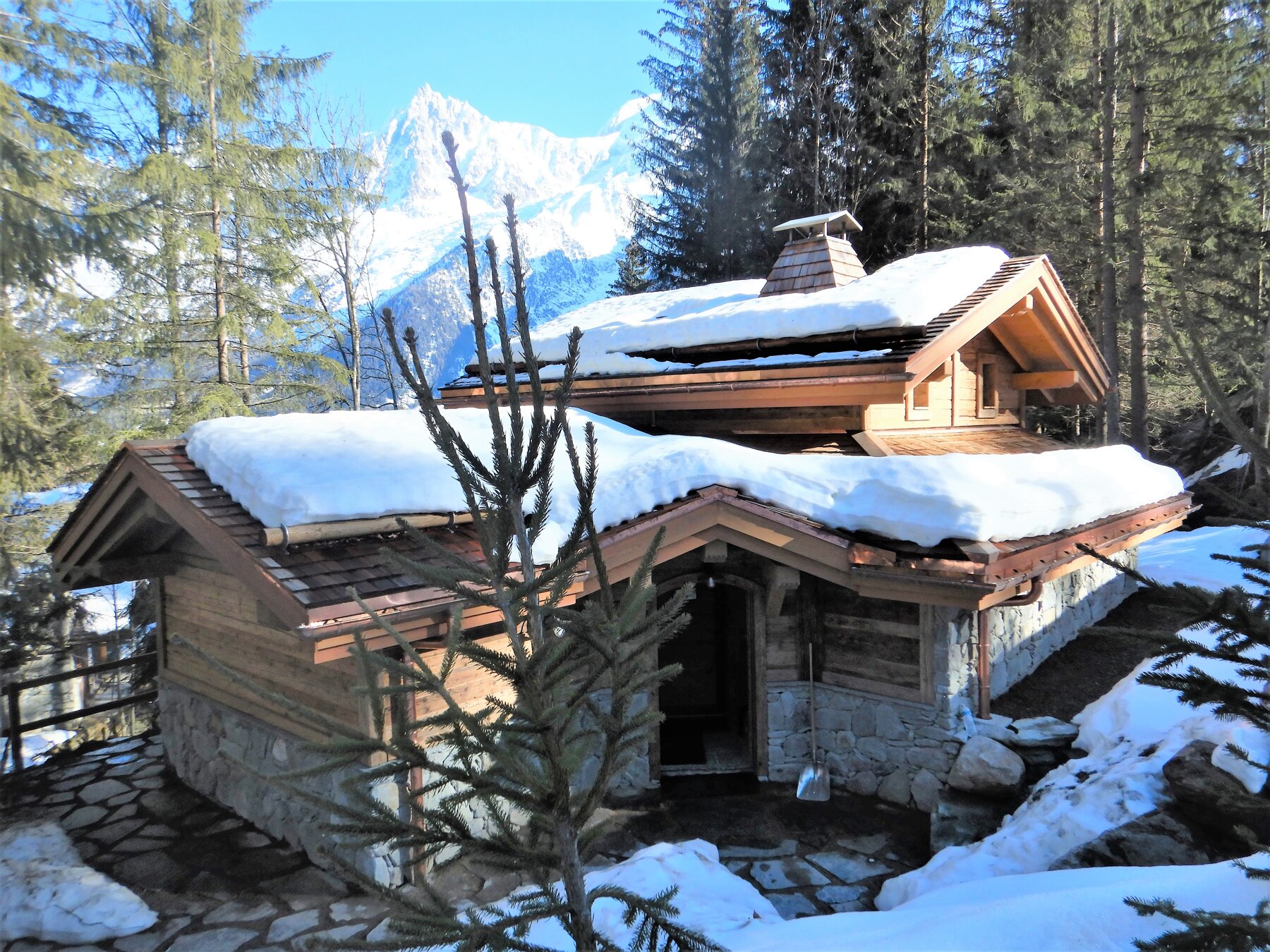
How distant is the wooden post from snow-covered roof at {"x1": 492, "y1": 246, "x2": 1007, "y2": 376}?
647cm

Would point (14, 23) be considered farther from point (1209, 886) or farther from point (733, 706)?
point (1209, 886)

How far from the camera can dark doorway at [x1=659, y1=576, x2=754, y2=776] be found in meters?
8.59

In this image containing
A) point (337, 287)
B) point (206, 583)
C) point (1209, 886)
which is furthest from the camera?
point (337, 287)

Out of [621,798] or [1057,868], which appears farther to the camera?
[621,798]

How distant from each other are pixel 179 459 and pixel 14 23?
26.4ft

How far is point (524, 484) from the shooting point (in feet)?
6.77

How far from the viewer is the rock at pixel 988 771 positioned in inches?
242

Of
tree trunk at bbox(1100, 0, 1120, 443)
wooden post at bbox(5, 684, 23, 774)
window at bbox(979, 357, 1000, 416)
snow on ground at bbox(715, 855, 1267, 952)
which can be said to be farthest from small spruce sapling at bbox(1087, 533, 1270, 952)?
tree trunk at bbox(1100, 0, 1120, 443)

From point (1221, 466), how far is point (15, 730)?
21779mm

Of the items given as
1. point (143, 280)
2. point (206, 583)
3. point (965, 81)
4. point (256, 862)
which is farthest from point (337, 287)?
point (965, 81)

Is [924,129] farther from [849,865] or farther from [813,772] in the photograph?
[849,865]

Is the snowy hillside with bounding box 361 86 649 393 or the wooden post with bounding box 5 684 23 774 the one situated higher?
the snowy hillside with bounding box 361 86 649 393

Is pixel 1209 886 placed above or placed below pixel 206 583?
below

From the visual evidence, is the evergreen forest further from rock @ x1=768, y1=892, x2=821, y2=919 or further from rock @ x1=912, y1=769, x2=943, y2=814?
rock @ x1=912, y1=769, x2=943, y2=814
